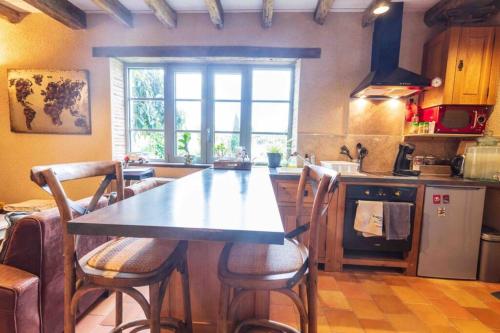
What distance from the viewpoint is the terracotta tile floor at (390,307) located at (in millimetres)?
1649

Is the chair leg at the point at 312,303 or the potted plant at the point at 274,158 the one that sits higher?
the potted plant at the point at 274,158

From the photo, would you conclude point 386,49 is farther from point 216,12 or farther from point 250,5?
point 216,12

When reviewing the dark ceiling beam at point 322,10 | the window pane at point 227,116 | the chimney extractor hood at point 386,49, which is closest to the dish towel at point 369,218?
the chimney extractor hood at point 386,49

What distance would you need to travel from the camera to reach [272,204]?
3.08 ft

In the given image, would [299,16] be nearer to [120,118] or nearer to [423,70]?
[423,70]

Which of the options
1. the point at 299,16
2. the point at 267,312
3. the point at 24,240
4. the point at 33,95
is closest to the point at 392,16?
the point at 299,16

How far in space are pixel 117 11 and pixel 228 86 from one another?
4.70 ft

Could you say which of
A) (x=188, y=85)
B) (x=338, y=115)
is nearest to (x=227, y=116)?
(x=188, y=85)

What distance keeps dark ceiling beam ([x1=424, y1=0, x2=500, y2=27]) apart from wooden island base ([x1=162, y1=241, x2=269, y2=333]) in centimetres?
304

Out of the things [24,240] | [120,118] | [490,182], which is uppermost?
[120,118]

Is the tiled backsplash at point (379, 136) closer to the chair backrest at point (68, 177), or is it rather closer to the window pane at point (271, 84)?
the window pane at point (271, 84)

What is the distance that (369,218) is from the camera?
2.22m

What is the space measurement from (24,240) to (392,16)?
3.56 m

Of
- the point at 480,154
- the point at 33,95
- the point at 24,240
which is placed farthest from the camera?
the point at 33,95
